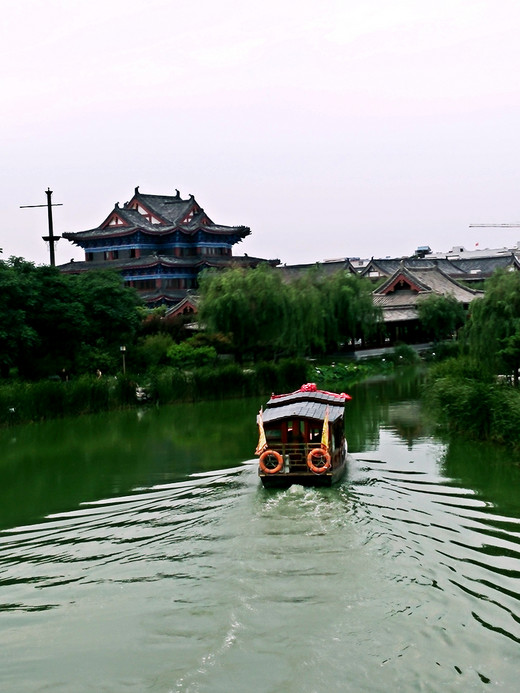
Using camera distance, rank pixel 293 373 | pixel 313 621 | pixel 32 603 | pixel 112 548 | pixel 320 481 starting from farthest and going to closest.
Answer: pixel 293 373 < pixel 320 481 < pixel 112 548 < pixel 32 603 < pixel 313 621

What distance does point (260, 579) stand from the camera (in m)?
8.18

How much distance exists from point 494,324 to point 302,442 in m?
8.34

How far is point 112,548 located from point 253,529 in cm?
160

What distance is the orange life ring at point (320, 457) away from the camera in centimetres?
1177

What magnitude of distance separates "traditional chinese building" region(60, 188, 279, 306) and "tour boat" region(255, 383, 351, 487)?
2788 centimetres

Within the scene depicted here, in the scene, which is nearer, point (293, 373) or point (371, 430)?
point (371, 430)

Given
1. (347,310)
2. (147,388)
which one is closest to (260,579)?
(147,388)

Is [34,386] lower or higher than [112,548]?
higher

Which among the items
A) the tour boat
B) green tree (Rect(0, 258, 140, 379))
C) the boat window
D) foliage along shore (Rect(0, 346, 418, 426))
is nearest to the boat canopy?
the tour boat

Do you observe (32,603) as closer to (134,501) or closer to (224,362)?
(134,501)

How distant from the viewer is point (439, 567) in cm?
859

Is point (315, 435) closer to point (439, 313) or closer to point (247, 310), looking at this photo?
point (247, 310)

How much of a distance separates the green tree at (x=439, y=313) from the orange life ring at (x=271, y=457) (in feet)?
84.3

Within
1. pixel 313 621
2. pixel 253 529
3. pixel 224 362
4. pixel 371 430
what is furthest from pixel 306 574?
pixel 224 362
